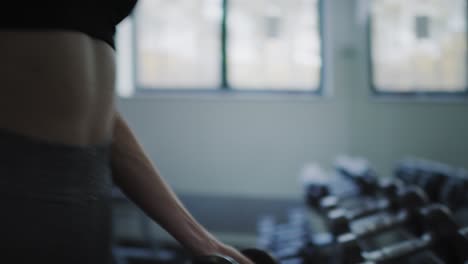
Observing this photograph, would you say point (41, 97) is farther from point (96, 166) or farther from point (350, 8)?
point (350, 8)

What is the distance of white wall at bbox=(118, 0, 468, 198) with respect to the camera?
3480 mm

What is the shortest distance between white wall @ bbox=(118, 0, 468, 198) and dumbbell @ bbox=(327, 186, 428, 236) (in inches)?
78.3

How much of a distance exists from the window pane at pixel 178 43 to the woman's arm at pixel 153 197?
132 inches

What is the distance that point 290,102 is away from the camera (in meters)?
3.62

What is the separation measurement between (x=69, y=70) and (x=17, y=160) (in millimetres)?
108

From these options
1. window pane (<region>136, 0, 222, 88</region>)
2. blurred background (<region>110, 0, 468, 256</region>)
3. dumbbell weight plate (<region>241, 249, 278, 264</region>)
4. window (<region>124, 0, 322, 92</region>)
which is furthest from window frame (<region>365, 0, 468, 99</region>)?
dumbbell weight plate (<region>241, 249, 278, 264</region>)

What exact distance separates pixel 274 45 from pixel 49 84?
3.51 m

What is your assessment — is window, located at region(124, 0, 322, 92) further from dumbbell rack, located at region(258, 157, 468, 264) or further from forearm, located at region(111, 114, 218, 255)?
forearm, located at region(111, 114, 218, 255)

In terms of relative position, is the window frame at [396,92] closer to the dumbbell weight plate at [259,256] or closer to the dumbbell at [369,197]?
the dumbbell at [369,197]

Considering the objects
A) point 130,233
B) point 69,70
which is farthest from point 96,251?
point 130,233

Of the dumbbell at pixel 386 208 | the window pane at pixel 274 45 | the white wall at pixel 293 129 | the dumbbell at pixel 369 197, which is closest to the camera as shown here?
the dumbbell at pixel 386 208

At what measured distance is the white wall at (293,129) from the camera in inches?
137

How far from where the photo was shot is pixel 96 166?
530mm

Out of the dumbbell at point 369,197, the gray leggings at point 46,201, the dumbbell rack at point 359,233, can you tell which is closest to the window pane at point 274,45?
the dumbbell rack at point 359,233
